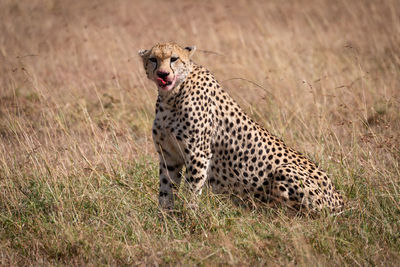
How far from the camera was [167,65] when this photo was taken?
3.79m

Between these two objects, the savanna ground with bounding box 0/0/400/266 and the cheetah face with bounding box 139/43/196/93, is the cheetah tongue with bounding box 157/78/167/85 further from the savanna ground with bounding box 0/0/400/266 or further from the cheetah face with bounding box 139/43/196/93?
the savanna ground with bounding box 0/0/400/266

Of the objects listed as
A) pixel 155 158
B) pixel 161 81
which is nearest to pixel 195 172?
pixel 161 81

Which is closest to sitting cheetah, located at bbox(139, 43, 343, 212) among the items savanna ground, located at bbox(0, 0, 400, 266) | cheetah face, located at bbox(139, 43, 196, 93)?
cheetah face, located at bbox(139, 43, 196, 93)

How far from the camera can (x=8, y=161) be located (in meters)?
4.72

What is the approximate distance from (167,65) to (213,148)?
0.72m

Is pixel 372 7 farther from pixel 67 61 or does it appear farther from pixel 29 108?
pixel 29 108

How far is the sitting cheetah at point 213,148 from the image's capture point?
149 inches

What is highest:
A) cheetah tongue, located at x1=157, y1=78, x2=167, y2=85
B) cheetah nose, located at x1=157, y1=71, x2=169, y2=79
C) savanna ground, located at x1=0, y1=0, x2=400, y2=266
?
cheetah nose, located at x1=157, y1=71, x2=169, y2=79

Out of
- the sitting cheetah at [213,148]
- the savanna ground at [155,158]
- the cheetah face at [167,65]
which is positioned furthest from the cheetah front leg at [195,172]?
the cheetah face at [167,65]

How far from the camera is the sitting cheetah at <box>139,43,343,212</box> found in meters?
3.79

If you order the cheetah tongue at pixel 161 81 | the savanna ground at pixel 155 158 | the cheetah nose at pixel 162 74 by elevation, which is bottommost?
the savanna ground at pixel 155 158

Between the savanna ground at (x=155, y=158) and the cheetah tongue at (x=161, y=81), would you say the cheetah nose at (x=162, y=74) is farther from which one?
the savanna ground at (x=155, y=158)

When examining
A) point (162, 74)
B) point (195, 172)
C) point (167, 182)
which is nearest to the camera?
point (162, 74)

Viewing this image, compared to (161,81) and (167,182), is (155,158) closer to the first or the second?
(167,182)
